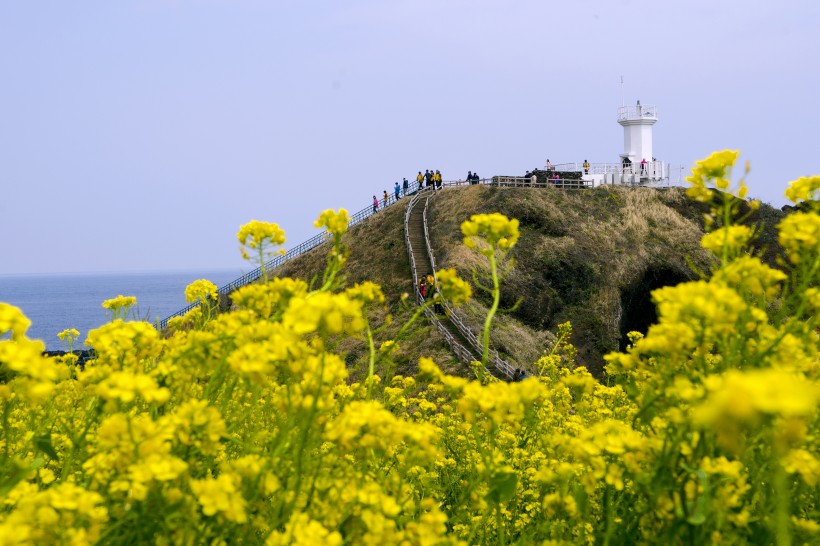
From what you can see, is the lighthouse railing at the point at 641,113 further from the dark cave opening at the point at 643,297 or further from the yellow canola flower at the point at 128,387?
the yellow canola flower at the point at 128,387

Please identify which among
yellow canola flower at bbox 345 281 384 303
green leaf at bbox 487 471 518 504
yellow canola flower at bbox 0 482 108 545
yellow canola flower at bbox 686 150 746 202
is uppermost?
yellow canola flower at bbox 686 150 746 202

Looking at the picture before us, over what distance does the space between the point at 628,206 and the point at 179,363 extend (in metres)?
32.4

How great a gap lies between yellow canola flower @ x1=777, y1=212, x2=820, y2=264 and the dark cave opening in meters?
25.8

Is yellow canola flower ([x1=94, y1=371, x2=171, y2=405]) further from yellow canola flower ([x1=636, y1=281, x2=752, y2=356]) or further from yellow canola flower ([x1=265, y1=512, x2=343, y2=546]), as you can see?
yellow canola flower ([x1=636, y1=281, x2=752, y2=356])

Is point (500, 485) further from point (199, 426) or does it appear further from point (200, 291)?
point (200, 291)

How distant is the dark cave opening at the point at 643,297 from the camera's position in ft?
91.6

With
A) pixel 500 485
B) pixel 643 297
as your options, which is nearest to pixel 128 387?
pixel 500 485

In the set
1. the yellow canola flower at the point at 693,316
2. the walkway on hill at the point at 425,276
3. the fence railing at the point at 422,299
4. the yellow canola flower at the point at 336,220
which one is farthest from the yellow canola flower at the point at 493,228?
the walkway on hill at the point at 425,276

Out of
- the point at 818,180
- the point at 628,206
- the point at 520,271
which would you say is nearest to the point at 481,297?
the point at 520,271

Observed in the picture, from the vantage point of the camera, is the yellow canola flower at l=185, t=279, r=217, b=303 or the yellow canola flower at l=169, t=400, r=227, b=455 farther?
the yellow canola flower at l=185, t=279, r=217, b=303

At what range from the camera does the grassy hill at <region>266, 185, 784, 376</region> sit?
23.4m

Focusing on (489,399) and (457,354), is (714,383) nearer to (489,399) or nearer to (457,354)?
(489,399)

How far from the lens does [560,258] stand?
27031 millimetres

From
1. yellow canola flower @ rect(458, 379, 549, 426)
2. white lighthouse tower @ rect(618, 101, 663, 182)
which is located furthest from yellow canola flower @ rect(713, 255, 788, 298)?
white lighthouse tower @ rect(618, 101, 663, 182)
